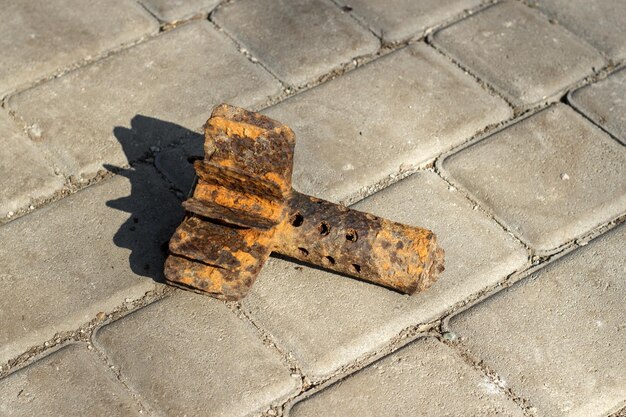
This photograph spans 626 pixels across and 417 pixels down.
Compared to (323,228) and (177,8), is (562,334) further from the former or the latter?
(177,8)

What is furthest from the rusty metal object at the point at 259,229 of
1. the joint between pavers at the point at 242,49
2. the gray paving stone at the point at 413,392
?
the joint between pavers at the point at 242,49


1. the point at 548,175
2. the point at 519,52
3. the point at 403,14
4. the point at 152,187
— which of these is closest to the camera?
the point at 152,187

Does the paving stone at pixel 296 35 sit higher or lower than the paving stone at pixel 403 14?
lower

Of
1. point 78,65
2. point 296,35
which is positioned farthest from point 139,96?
point 296,35

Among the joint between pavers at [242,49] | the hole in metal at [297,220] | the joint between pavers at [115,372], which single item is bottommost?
the joint between pavers at [115,372]

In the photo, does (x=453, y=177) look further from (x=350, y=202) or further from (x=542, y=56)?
(x=542, y=56)

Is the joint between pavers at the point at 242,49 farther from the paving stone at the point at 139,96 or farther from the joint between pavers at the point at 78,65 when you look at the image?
the joint between pavers at the point at 78,65

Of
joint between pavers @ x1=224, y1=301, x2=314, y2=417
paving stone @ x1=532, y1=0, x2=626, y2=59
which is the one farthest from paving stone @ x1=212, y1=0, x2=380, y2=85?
joint between pavers @ x1=224, y1=301, x2=314, y2=417
